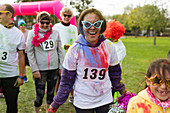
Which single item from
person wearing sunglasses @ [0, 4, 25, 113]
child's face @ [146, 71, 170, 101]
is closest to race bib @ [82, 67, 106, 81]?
child's face @ [146, 71, 170, 101]

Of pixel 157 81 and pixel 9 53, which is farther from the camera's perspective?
pixel 9 53

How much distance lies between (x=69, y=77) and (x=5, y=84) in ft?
3.92

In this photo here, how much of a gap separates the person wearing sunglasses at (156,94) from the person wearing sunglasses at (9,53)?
1.87 meters

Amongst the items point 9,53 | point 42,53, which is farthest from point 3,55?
point 42,53

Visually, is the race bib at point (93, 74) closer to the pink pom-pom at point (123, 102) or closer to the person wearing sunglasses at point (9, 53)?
the pink pom-pom at point (123, 102)

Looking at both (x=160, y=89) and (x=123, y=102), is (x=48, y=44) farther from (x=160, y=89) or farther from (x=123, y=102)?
(x=160, y=89)

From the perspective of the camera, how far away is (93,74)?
2045 millimetres

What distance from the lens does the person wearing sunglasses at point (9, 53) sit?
2.63 m

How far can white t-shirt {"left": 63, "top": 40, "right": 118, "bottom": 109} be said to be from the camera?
6.71ft

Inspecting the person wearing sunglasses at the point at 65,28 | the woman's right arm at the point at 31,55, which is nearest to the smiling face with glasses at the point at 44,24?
the woman's right arm at the point at 31,55

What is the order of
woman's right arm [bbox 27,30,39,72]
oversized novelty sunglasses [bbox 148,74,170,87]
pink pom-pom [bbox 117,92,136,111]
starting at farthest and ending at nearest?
woman's right arm [bbox 27,30,39,72], pink pom-pom [bbox 117,92,136,111], oversized novelty sunglasses [bbox 148,74,170,87]

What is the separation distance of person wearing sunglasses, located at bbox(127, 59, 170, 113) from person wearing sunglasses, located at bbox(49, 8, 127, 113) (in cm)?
51

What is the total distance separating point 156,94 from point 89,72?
755 mm

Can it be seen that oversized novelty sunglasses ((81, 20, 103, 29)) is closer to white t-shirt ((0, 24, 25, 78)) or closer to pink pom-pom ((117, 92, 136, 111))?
pink pom-pom ((117, 92, 136, 111))
